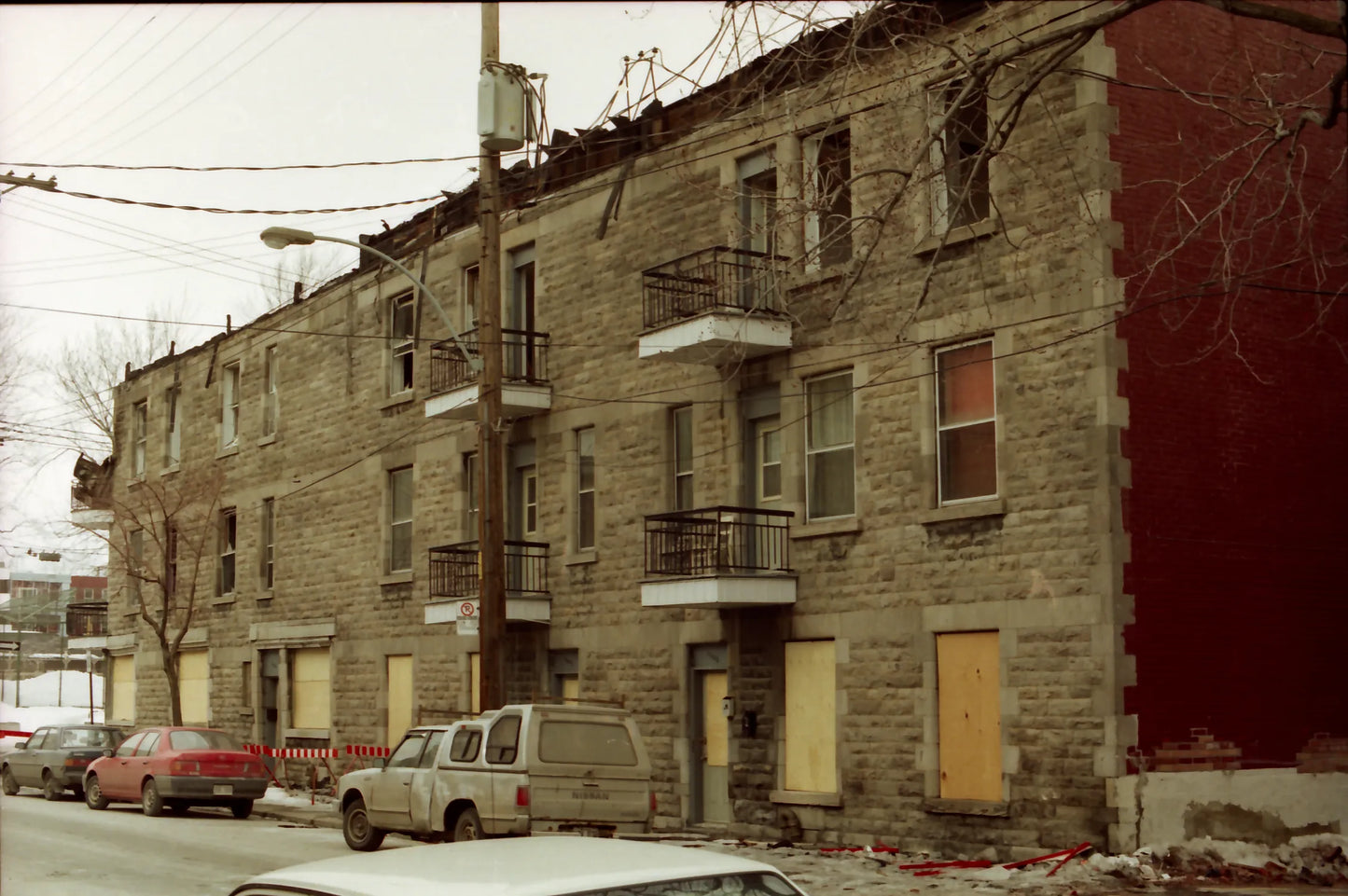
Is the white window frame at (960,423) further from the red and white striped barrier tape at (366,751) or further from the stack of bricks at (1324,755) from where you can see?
the red and white striped barrier tape at (366,751)

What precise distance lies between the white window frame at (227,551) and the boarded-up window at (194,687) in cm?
181

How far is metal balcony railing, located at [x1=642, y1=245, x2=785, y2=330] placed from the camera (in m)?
20.1

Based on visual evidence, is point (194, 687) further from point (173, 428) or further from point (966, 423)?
point (966, 423)

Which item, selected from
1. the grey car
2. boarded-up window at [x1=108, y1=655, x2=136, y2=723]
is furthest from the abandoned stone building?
boarded-up window at [x1=108, y1=655, x2=136, y2=723]

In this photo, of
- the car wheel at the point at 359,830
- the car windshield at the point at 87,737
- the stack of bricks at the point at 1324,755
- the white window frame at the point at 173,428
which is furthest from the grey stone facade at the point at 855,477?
the white window frame at the point at 173,428

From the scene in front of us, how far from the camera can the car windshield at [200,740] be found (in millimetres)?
25172

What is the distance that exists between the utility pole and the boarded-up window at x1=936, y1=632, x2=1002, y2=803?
520cm

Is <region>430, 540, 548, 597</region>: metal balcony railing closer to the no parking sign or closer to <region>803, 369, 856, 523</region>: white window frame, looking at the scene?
the no parking sign

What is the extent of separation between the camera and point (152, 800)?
24891mm

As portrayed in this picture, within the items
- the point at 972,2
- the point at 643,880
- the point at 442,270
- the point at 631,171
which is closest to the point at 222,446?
the point at 442,270

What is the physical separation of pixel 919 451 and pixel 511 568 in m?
8.81

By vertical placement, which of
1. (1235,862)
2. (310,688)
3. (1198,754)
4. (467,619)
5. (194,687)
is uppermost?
(467,619)

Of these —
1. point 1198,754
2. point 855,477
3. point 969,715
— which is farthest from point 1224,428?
point 855,477

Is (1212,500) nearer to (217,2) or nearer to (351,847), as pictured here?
(351,847)
